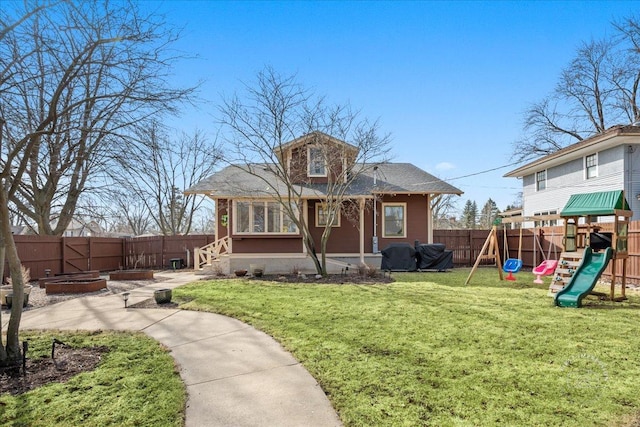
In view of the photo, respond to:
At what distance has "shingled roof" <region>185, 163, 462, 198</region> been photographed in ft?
44.2

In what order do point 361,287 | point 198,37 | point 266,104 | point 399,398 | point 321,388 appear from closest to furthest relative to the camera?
point 399,398
point 321,388
point 198,37
point 361,287
point 266,104

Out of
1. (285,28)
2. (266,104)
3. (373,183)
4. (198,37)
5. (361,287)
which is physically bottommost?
(361,287)

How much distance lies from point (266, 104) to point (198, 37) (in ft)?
20.6

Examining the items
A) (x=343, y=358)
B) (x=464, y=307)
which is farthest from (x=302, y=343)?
(x=464, y=307)

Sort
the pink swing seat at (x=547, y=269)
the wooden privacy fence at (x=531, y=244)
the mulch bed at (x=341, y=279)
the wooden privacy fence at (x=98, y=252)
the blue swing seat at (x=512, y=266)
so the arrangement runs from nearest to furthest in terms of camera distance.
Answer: the wooden privacy fence at (x=531, y=244) < the pink swing seat at (x=547, y=269) < the mulch bed at (x=341, y=279) < the blue swing seat at (x=512, y=266) < the wooden privacy fence at (x=98, y=252)

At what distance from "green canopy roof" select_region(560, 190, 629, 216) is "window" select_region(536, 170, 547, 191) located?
11302mm

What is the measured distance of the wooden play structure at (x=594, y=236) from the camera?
7777 millimetres

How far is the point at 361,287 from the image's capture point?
9453mm

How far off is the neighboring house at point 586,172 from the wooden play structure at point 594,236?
255 inches

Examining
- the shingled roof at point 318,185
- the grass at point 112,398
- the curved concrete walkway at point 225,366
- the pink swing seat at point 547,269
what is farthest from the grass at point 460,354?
the shingled roof at point 318,185

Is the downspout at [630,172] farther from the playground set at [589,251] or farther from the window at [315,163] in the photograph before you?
the window at [315,163]

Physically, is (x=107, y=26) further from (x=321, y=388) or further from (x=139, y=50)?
(x=321, y=388)

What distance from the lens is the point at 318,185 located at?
15.3m

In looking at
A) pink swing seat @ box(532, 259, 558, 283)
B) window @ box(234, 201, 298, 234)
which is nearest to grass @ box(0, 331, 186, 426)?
window @ box(234, 201, 298, 234)
